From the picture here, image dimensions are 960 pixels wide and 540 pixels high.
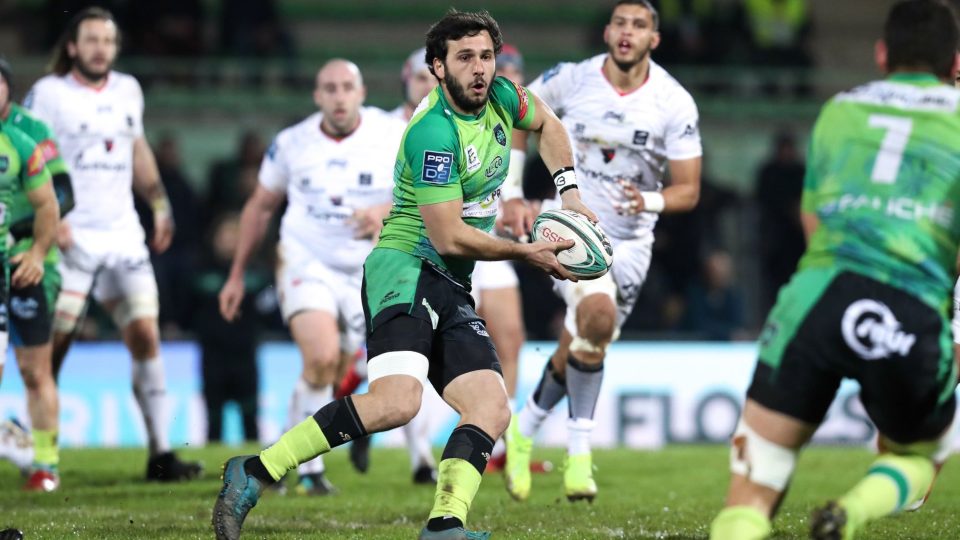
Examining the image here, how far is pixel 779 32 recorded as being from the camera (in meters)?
20.8

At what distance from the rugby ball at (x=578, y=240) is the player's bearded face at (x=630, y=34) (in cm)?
256

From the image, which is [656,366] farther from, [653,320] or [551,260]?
[551,260]

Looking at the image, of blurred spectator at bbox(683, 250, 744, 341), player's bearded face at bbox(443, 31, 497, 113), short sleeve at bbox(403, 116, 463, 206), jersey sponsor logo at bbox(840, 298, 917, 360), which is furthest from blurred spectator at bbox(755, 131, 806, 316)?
jersey sponsor logo at bbox(840, 298, 917, 360)

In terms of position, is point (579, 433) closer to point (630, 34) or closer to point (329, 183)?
point (630, 34)

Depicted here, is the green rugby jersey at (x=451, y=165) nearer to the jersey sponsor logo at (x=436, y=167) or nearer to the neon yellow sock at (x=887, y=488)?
the jersey sponsor logo at (x=436, y=167)

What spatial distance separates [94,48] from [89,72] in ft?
0.63

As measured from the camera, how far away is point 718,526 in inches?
207

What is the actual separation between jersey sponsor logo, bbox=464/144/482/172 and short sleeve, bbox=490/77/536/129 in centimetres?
42

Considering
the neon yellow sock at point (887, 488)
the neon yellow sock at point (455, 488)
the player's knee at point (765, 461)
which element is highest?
the player's knee at point (765, 461)

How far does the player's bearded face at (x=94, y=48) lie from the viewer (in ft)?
35.0

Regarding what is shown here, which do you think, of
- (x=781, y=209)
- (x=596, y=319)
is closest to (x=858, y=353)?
(x=596, y=319)

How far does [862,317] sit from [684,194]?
414cm

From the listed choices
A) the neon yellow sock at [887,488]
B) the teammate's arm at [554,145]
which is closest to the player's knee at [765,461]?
the neon yellow sock at [887,488]

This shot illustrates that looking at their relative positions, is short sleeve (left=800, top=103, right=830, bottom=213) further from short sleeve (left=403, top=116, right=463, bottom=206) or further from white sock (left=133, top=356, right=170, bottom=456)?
white sock (left=133, top=356, right=170, bottom=456)
